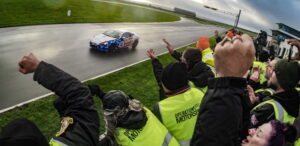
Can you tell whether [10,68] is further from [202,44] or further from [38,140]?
[38,140]

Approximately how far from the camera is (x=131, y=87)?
9172mm

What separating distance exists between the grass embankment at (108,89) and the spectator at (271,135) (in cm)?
451

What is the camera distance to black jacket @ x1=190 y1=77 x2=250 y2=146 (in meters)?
1.29

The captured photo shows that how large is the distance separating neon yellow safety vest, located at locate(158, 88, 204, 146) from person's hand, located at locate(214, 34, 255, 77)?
173cm

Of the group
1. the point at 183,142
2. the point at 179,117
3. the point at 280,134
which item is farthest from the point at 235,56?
the point at 183,142

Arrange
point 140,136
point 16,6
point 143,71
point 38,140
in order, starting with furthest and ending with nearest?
point 16,6
point 143,71
point 140,136
point 38,140

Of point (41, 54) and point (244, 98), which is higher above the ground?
point (244, 98)

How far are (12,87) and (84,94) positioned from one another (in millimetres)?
7269

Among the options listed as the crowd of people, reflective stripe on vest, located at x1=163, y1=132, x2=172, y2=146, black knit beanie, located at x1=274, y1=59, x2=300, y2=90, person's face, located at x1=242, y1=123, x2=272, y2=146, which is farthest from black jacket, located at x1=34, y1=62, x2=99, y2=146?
black knit beanie, located at x1=274, y1=59, x2=300, y2=90

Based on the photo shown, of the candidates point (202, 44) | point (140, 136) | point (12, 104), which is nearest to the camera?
point (140, 136)

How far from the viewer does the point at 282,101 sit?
3186mm

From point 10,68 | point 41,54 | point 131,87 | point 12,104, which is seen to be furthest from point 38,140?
point 41,54

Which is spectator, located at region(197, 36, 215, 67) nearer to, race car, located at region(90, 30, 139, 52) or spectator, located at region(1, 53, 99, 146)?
spectator, located at region(1, 53, 99, 146)

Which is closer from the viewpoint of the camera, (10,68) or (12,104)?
(12,104)
